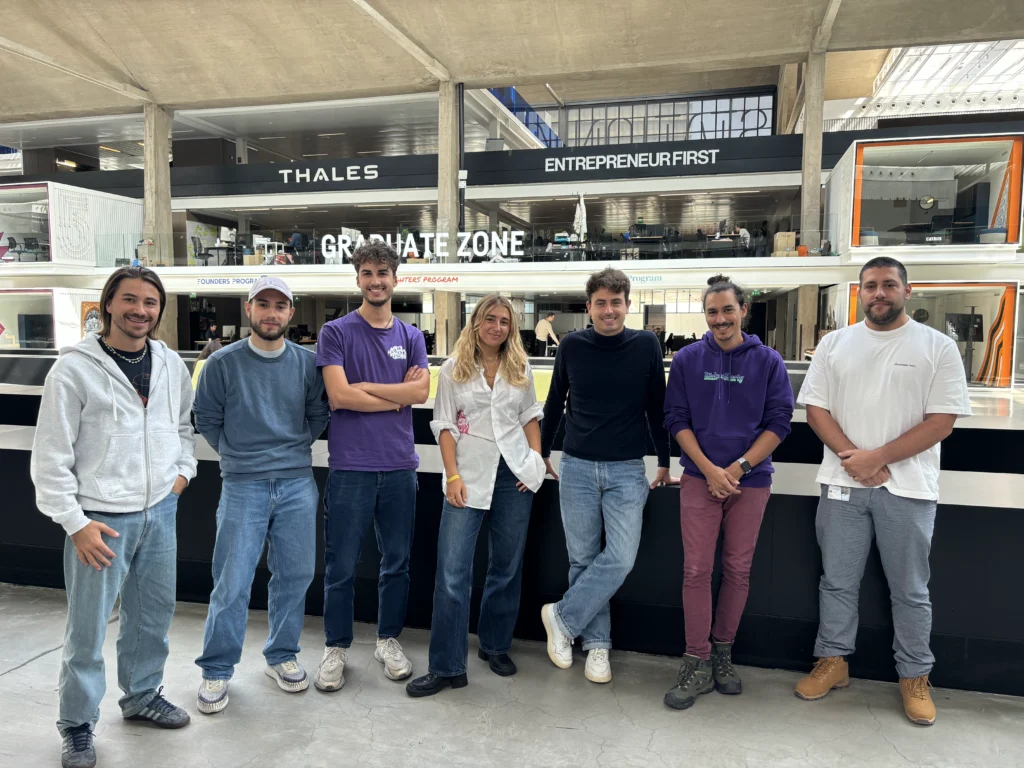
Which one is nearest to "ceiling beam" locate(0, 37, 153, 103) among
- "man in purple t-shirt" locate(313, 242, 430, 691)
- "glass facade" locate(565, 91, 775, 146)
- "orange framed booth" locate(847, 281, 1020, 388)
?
"glass facade" locate(565, 91, 775, 146)

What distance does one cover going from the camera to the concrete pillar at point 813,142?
69.3 feet

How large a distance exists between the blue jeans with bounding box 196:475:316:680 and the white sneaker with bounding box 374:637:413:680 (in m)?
0.37

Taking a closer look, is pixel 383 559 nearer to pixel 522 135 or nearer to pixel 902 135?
pixel 902 135

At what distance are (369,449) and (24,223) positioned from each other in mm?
27668

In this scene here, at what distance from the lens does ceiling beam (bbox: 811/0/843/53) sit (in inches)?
746

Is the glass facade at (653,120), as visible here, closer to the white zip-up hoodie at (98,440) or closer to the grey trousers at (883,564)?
the grey trousers at (883,564)

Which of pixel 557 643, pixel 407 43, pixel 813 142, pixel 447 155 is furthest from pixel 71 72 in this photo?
pixel 557 643

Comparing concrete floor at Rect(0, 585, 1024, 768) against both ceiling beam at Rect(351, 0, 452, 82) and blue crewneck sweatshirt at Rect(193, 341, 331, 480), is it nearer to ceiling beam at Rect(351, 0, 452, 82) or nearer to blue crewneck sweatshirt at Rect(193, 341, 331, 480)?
blue crewneck sweatshirt at Rect(193, 341, 331, 480)

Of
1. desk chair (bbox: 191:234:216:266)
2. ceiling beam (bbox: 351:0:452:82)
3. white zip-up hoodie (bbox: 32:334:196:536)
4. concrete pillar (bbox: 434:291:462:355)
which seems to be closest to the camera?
white zip-up hoodie (bbox: 32:334:196:536)

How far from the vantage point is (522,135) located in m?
32.1

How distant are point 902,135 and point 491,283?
1277 centimetres

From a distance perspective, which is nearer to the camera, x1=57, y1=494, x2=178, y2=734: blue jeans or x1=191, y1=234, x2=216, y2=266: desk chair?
x1=57, y1=494, x2=178, y2=734: blue jeans

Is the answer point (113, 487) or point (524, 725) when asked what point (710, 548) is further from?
point (113, 487)

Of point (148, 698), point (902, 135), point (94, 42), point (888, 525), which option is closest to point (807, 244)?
point (902, 135)
